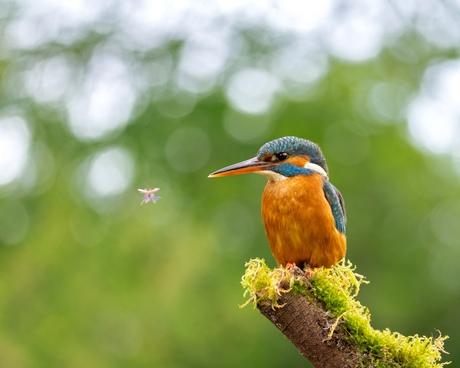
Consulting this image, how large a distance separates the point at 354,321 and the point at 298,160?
1177 mm

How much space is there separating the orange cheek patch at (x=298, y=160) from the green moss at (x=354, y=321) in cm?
89

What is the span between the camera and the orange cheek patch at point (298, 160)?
121 inches

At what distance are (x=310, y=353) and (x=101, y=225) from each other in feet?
30.8

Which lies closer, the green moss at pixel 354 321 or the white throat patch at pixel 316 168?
the green moss at pixel 354 321

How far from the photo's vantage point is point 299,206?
2.91 m

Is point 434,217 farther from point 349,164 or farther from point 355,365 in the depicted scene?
point 355,365

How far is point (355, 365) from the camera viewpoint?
220 cm

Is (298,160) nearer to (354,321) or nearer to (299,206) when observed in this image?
(299,206)

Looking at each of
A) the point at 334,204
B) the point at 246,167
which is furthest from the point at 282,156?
the point at 334,204

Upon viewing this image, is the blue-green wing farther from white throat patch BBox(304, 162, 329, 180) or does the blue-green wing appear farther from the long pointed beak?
the long pointed beak

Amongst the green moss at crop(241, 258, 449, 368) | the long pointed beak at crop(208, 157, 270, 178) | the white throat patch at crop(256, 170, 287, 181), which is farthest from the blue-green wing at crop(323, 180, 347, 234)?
the green moss at crop(241, 258, 449, 368)

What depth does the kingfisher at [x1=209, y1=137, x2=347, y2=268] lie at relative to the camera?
9.53 ft

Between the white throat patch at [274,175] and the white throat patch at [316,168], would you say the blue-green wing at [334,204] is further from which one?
the white throat patch at [274,175]

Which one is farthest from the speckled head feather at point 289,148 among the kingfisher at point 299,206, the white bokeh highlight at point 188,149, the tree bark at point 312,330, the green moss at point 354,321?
the white bokeh highlight at point 188,149
